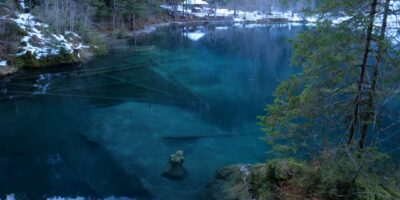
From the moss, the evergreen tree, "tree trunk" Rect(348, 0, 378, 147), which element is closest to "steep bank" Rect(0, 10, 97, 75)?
the moss

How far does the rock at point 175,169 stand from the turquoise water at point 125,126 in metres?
0.25

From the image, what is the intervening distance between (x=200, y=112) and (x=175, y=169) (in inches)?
272

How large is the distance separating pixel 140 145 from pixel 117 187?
332cm

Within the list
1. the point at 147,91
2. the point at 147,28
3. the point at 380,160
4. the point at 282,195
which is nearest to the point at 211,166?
the point at 282,195

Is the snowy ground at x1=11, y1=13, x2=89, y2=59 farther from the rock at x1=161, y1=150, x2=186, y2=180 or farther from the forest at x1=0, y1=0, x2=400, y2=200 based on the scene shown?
the rock at x1=161, y1=150, x2=186, y2=180

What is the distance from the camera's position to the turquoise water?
11070 mm

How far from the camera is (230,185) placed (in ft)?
31.0

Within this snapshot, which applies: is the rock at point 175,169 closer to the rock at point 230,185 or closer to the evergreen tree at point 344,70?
the rock at point 230,185

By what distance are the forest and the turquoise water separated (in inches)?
2.8

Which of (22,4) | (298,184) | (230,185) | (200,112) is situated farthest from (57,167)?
(22,4)

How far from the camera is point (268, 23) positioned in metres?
81.4

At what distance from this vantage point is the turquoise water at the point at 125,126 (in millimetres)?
11070

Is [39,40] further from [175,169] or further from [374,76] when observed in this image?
[374,76]

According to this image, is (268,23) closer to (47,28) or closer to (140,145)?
(47,28)
